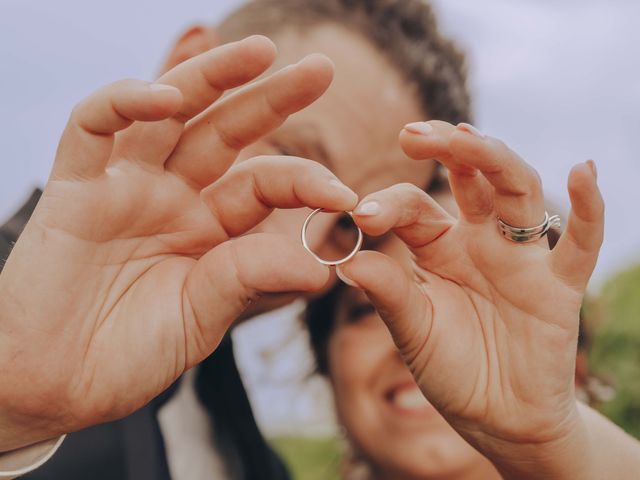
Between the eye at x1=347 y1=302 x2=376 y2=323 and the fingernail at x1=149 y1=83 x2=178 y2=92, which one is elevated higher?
the fingernail at x1=149 y1=83 x2=178 y2=92

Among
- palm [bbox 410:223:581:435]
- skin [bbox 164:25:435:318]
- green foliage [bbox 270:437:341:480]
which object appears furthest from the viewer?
green foliage [bbox 270:437:341:480]

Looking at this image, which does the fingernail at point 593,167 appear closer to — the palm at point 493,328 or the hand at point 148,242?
the palm at point 493,328

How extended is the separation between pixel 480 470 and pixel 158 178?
2254mm

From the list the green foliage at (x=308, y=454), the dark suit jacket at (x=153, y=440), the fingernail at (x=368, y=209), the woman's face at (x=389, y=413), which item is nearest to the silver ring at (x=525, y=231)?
the fingernail at (x=368, y=209)

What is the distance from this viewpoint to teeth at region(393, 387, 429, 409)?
10.1 feet

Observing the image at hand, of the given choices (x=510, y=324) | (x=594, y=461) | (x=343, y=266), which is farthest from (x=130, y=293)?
(x=594, y=461)

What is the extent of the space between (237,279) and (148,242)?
0.83 feet

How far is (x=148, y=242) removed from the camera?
5.27 feet

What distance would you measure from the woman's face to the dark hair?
32.9 inches

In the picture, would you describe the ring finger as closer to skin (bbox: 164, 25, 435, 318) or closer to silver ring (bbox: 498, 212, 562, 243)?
silver ring (bbox: 498, 212, 562, 243)

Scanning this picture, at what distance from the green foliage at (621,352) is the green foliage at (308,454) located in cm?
260

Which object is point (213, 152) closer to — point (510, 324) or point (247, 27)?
point (510, 324)

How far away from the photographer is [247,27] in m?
3.33

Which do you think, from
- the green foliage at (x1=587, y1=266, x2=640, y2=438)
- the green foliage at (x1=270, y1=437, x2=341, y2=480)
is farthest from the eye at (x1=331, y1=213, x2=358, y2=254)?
the green foliage at (x1=270, y1=437, x2=341, y2=480)
